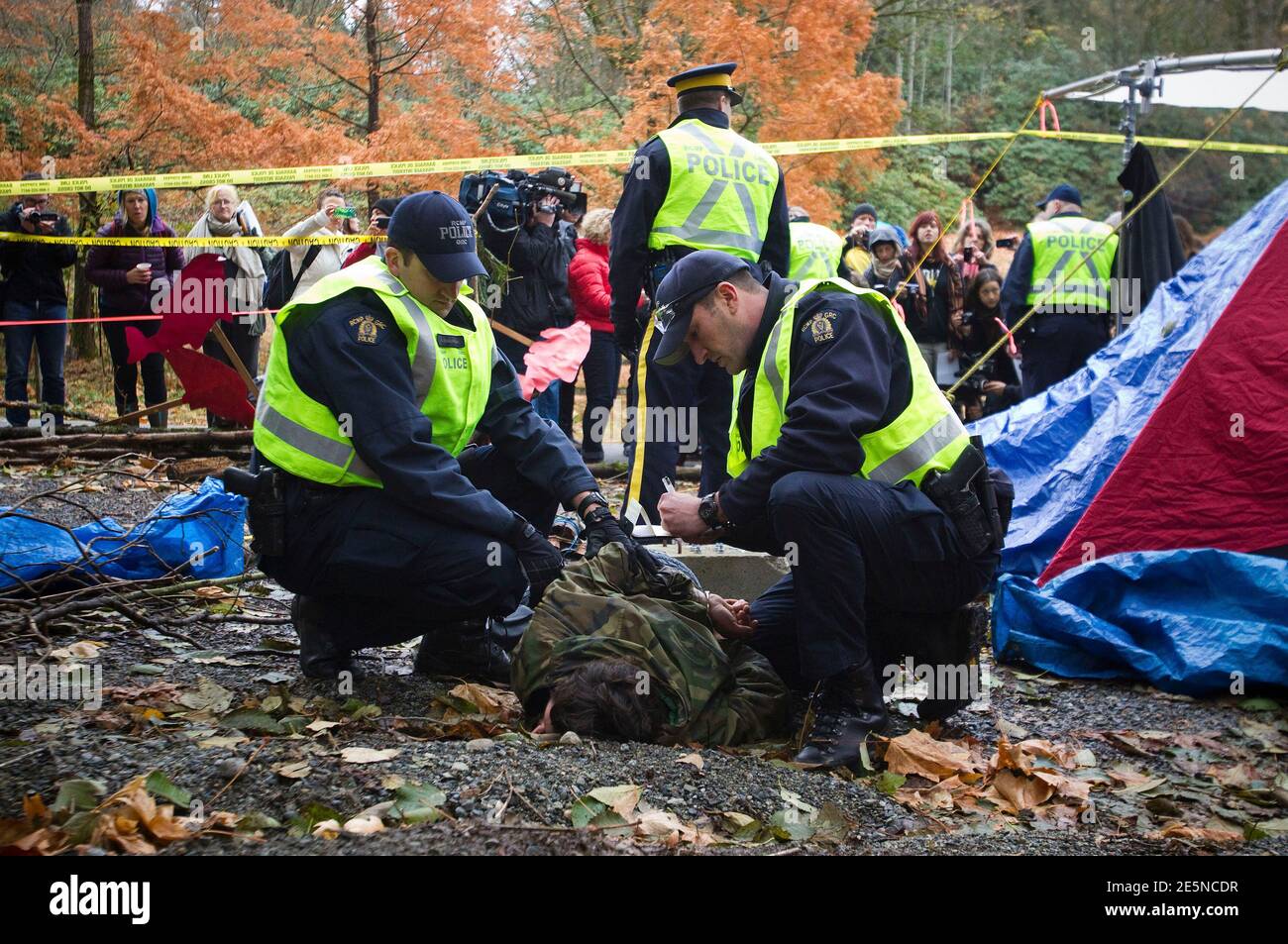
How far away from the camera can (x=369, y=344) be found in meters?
3.43

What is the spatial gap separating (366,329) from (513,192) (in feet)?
12.5

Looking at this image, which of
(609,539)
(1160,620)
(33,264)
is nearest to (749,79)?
(33,264)

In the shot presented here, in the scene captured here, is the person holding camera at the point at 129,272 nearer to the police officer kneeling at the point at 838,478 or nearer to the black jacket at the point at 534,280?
the black jacket at the point at 534,280

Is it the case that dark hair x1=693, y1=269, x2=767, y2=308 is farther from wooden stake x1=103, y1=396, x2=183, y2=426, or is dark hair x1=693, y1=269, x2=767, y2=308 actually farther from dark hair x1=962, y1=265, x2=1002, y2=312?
dark hair x1=962, y1=265, x2=1002, y2=312

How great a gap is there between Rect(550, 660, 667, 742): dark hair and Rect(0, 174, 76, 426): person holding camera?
6414 mm

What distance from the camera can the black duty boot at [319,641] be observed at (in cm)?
365

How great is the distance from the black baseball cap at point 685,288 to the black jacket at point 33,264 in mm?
6497

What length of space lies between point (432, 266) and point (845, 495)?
137cm

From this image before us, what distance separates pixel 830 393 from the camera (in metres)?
3.21

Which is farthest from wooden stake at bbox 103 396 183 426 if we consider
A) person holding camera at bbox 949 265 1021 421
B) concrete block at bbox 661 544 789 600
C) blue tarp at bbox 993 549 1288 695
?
person holding camera at bbox 949 265 1021 421

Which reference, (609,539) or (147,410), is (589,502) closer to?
(609,539)

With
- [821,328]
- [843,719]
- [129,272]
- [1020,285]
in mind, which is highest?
[129,272]
